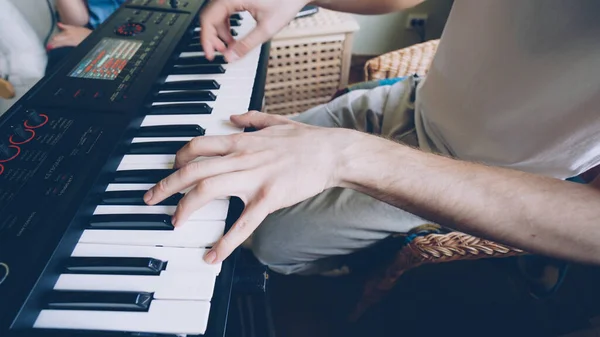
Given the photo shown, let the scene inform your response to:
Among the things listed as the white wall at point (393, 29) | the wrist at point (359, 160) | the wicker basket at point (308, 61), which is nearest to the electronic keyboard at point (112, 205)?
the wrist at point (359, 160)

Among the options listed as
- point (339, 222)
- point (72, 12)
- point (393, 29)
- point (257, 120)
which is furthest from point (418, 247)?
point (393, 29)

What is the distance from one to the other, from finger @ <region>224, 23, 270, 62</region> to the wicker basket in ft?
1.85

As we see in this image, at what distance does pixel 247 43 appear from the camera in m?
0.73

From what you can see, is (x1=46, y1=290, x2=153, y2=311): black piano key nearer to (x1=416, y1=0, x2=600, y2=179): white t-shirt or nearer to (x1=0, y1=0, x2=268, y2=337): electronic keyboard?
(x1=0, y1=0, x2=268, y2=337): electronic keyboard

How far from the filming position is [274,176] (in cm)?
48

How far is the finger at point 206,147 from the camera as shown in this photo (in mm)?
496

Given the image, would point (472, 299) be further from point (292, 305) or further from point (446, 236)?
point (446, 236)

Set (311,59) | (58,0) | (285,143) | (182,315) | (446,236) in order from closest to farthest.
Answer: (182,315), (285,143), (446,236), (58,0), (311,59)

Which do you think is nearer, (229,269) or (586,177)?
(229,269)

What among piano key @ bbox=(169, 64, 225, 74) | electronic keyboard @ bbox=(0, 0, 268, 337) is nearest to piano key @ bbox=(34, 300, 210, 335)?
electronic keyboard @ bbox=(0, 0, 268, 337)

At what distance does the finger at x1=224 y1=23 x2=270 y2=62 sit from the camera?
73 centimetres

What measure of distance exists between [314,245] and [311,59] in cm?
83

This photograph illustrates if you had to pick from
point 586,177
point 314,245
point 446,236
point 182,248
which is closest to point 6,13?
point 182,248

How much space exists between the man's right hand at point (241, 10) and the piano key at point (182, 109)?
0.15 m
